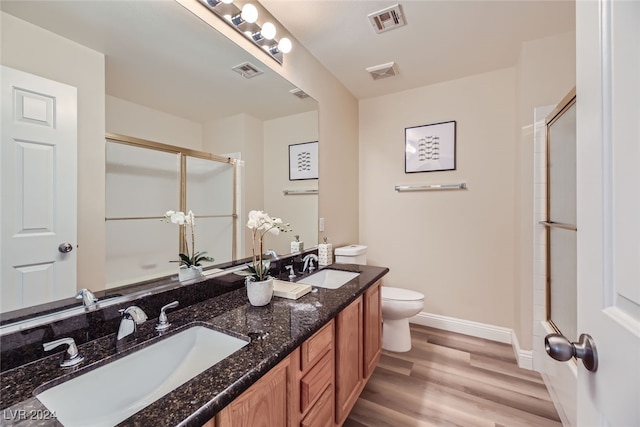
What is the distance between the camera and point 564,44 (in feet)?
6.12

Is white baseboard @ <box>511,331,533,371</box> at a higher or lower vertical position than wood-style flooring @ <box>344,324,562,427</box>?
higher

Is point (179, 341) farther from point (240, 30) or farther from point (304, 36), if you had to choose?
point (304, 36)

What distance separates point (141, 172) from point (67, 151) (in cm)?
23

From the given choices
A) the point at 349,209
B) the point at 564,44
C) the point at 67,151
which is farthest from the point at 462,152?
the point at 67,151

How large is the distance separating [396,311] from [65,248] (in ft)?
6.79

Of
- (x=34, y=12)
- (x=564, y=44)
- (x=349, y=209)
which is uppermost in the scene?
(x=564, y=44)

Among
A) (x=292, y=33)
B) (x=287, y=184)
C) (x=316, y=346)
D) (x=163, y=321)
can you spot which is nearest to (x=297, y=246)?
(x=287, y=184)

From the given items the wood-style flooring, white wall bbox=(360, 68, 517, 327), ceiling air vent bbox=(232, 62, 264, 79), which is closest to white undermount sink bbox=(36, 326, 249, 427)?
the wood-style flooring

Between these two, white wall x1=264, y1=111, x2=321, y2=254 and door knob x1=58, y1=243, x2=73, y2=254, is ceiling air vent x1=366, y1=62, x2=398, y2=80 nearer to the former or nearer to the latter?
white wall x1=264, y1=111, x2=321, y2=254

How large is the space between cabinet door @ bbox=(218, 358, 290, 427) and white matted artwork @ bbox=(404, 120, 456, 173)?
2.33 metres

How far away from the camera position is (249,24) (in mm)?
1507

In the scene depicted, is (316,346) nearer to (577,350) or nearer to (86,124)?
(577,350)

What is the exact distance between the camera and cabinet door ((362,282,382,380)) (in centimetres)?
163

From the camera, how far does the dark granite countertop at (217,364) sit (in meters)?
0.57
